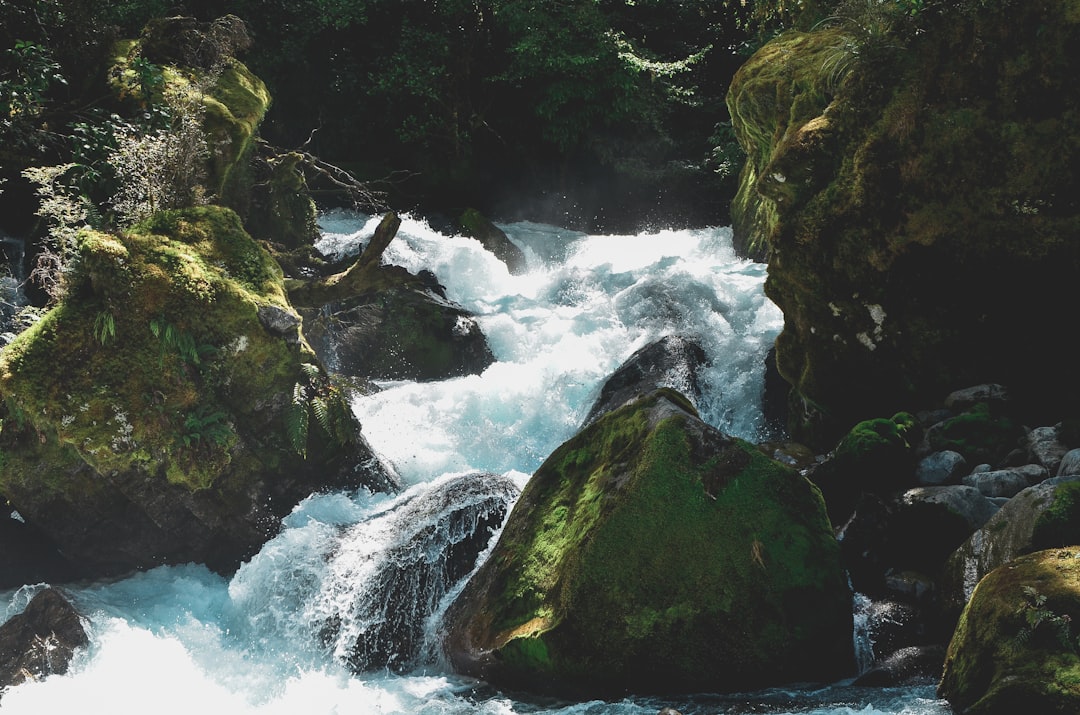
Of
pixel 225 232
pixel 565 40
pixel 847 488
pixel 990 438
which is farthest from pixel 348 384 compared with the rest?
pixel 565 40

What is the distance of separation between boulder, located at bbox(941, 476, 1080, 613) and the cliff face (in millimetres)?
2271

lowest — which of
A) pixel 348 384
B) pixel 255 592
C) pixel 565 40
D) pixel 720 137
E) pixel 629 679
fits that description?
pixel 255 592

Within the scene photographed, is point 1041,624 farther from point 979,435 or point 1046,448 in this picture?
point 979,435

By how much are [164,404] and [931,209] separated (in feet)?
25.8

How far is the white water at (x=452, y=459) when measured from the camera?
6.96 m

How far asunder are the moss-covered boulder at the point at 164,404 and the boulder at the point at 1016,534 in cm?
660

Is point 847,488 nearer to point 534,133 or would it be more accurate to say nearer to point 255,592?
point 255,592

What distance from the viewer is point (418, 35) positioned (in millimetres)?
21297

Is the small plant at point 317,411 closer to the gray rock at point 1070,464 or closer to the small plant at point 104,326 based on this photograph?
the small plant at point 104,326

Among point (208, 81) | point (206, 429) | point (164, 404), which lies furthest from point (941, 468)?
point (208, 81)

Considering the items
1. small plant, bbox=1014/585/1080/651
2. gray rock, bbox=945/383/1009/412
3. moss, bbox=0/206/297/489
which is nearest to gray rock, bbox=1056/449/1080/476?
gray rock, bbox=945/383/1009/412

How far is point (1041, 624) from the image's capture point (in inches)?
177

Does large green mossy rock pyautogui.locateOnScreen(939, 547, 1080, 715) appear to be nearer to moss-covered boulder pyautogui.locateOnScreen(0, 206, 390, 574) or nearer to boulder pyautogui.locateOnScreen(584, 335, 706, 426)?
boulder pyautogui.locateOnScreen(584, 335, 706, 426)

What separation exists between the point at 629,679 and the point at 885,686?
67.4 inches
